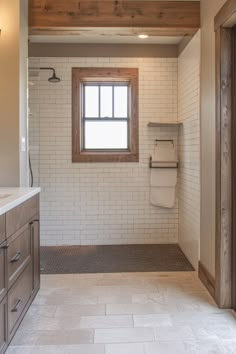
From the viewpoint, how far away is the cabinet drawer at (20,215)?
2.23 metres

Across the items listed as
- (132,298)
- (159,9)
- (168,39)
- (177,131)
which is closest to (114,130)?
(177,131)

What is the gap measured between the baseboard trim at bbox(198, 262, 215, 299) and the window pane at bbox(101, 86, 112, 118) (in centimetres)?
238

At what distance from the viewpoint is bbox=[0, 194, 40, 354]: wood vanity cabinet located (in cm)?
212

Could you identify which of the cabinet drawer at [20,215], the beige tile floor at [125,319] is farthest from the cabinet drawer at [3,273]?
the beige tile floor at [125,319]

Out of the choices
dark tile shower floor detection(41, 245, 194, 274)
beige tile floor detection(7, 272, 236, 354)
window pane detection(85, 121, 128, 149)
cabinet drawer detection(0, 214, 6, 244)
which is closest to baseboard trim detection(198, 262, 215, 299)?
beige tile floor detection(7, 272, 236, 354)

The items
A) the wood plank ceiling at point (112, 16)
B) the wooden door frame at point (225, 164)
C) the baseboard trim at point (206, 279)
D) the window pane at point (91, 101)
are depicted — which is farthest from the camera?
the window pane at point (91, 101)

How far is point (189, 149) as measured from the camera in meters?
4.16

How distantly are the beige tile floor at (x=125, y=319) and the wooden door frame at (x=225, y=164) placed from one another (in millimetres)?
252

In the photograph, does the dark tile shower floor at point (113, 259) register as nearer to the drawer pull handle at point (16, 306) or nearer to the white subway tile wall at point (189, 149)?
the white subway tile wall at point (189, 149)

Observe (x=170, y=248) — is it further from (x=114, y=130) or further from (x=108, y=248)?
(x=114, y=130)

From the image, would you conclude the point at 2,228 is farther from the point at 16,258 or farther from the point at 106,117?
the point at 106,117

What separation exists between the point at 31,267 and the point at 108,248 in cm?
193

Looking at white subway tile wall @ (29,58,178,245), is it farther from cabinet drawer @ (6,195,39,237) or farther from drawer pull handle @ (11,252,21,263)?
drawer pull handle @ (11,252,21,263)

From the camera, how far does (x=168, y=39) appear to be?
455cm
